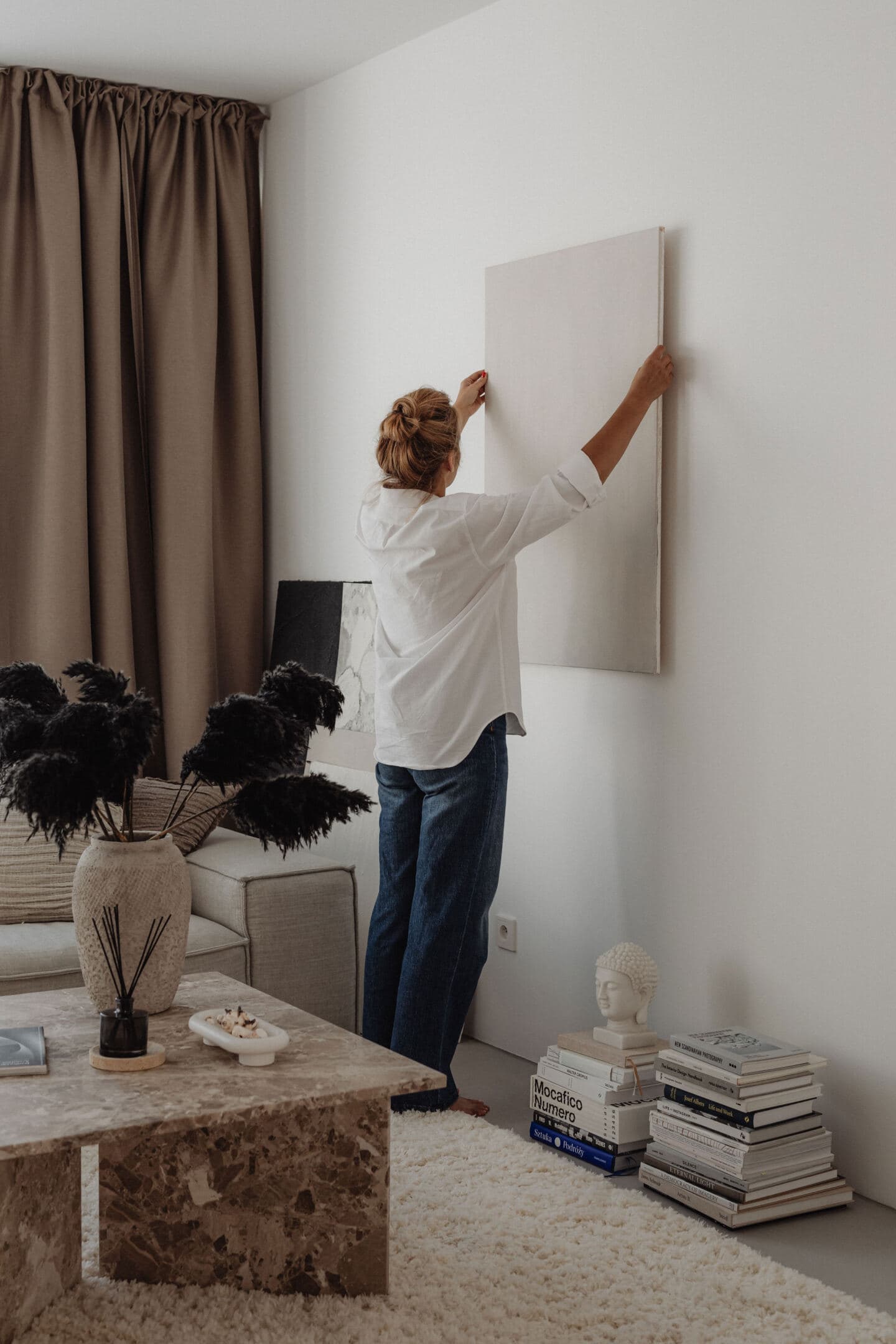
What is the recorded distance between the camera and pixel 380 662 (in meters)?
3.12

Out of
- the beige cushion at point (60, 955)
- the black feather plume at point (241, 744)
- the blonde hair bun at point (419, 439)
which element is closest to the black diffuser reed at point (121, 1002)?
the black feather plume at point (241, 744)

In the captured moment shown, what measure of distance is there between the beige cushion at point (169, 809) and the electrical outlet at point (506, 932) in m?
0.77

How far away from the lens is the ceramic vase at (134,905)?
211 cm

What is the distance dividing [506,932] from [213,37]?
251 cm

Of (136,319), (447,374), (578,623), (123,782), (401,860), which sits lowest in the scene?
(401,860)

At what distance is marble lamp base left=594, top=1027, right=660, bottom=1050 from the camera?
284 cm

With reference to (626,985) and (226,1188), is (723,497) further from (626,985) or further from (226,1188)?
(226,1188)

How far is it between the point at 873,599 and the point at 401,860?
1.18 meters

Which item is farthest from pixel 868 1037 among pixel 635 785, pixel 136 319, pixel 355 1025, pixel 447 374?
pixel 136 319

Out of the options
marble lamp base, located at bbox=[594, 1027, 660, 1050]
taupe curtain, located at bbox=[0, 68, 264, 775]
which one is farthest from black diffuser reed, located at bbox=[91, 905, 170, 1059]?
taupe curtain, located at bbox=[0, 68, 264, 775]

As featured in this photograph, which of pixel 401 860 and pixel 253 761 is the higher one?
pixel 253 761

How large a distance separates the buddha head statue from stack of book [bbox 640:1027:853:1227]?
0.21 metres

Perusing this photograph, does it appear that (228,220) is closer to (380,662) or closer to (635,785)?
(380,662)

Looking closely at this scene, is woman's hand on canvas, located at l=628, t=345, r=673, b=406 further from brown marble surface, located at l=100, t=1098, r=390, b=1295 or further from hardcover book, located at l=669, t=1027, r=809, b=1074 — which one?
brown marble surface, located at l=100, t=1098, r=390, b=1295
